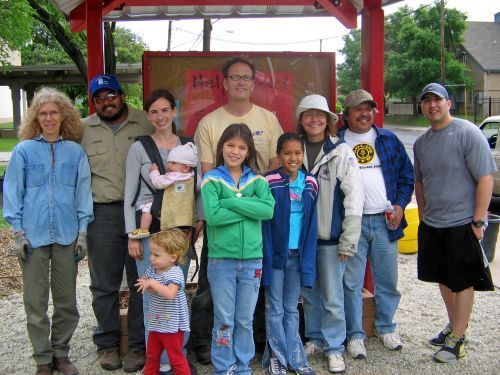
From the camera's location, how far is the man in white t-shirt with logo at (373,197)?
396 cm

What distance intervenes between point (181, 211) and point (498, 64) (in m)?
44.1

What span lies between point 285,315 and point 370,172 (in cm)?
121

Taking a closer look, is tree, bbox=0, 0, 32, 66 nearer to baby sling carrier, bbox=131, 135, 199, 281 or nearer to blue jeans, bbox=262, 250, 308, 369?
baby sling carrier, bbox=131, 135, 199, 281

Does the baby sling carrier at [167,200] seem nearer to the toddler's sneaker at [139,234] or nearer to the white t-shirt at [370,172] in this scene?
the toddler's sneaker at [139,234]

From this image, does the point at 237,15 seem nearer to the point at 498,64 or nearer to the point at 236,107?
the point at 236,107

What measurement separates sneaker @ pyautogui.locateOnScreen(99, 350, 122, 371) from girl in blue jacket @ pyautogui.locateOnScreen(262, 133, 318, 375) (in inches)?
43.8

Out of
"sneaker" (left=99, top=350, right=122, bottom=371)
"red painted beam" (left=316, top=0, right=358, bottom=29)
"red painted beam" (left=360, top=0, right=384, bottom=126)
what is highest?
"red painted beam" (left=316, top=0, right=358, bottom=29)

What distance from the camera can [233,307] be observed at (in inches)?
138

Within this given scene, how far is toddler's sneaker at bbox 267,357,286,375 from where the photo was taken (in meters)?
3.72

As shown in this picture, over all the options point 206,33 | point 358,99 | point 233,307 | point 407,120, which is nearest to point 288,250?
point 233,307

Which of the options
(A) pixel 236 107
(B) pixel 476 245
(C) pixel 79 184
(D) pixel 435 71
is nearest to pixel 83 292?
(C) pixel 79 184

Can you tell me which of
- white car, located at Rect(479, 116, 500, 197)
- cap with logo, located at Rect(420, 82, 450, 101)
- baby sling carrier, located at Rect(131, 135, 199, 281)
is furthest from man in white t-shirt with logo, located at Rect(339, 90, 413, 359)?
white car, located at Rect(479, 116, 500, 197)

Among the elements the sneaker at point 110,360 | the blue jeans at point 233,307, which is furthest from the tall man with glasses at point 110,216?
the blue jeans at point 233,307

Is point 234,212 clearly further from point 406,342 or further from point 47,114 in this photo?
point 406,342
